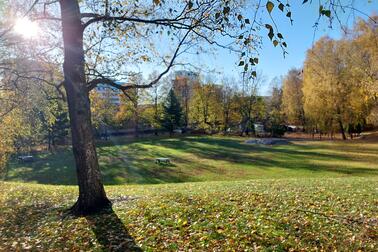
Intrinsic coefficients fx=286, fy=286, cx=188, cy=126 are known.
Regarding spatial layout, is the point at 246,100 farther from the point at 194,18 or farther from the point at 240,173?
the point at 194,18

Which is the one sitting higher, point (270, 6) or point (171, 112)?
point (171, 112)

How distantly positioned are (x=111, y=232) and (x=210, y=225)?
1775mm

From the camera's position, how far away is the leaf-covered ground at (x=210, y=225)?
4.35m

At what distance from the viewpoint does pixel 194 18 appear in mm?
6816

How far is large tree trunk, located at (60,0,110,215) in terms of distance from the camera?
19.7ft

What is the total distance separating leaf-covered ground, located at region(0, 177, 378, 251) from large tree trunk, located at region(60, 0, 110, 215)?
30.7 inches

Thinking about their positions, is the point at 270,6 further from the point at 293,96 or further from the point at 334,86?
the point at 293,96

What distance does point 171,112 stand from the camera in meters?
51.3

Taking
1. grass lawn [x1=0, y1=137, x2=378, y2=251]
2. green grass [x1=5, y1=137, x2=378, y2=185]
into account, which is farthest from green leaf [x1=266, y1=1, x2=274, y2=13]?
green grass [x1=5, y1=137, x2=378, y2=185]

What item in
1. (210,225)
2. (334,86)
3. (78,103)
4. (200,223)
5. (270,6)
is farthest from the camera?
(334,86)

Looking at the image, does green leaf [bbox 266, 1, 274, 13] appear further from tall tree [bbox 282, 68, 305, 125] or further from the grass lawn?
tall tree [bbox 282, 68, 305, 125]

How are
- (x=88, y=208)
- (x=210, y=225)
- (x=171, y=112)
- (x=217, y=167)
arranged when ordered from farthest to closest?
(x=171, y=112)
(x=217, y=167)
(x=88, y=208)
(x=210, y=225)

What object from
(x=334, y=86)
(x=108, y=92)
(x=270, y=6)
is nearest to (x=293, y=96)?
(x=334, y=86)

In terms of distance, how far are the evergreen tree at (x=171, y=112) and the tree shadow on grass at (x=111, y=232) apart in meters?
45.3
